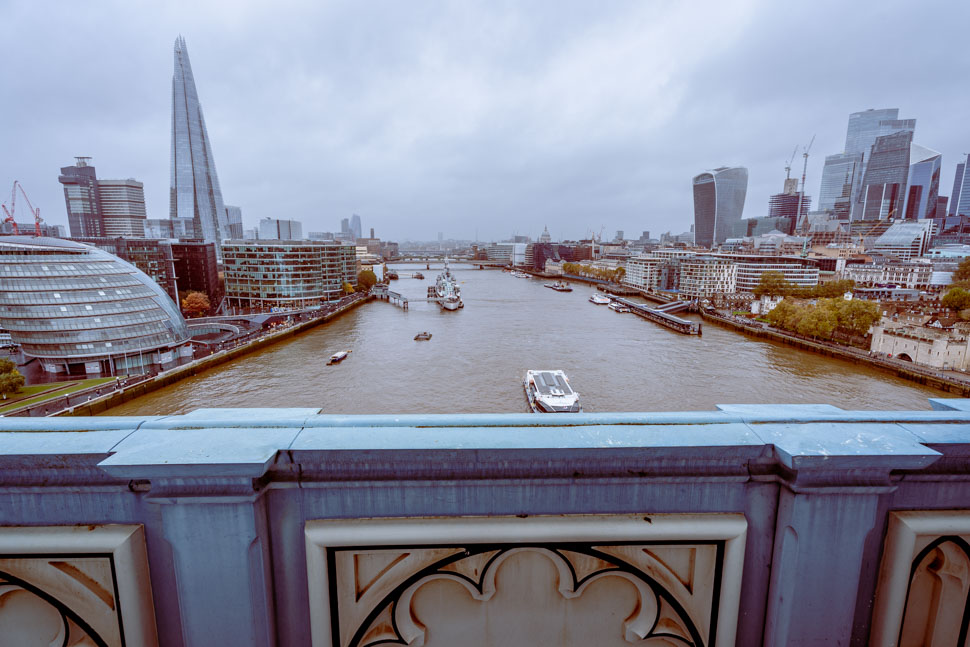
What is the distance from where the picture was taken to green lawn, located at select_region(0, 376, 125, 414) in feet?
35.7

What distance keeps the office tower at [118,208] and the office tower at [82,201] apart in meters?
0.79

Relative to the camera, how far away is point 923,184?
9200 centimetres

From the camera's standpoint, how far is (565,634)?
1012 mm

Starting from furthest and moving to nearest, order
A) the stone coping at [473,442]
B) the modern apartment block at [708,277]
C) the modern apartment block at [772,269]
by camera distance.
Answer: the modern apartment block at [708,277], the modern apartment block at [772,269], the stone coping at [473,442]

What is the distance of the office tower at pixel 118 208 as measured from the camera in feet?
243

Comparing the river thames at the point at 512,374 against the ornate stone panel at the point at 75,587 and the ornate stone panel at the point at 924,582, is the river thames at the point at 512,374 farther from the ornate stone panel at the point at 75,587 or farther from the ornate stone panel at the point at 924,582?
the ornate stone panel at the point at 924,582

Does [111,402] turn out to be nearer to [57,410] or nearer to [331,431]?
[57,410]

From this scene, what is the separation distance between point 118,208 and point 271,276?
217 feet

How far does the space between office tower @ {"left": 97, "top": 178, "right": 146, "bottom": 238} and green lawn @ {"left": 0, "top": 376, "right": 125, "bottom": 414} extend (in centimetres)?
7846

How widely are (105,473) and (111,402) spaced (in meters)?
14.5

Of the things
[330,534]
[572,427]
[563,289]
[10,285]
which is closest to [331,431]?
[330,534]

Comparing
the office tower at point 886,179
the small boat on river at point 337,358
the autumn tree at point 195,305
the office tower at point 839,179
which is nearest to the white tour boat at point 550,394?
the small boat on river at point 337,358

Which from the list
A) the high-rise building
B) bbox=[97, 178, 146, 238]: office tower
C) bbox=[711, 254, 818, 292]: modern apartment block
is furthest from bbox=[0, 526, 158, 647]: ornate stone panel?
bbox=[97, 178, 146, 238]: office tower

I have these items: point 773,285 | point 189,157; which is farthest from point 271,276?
point 189,157
